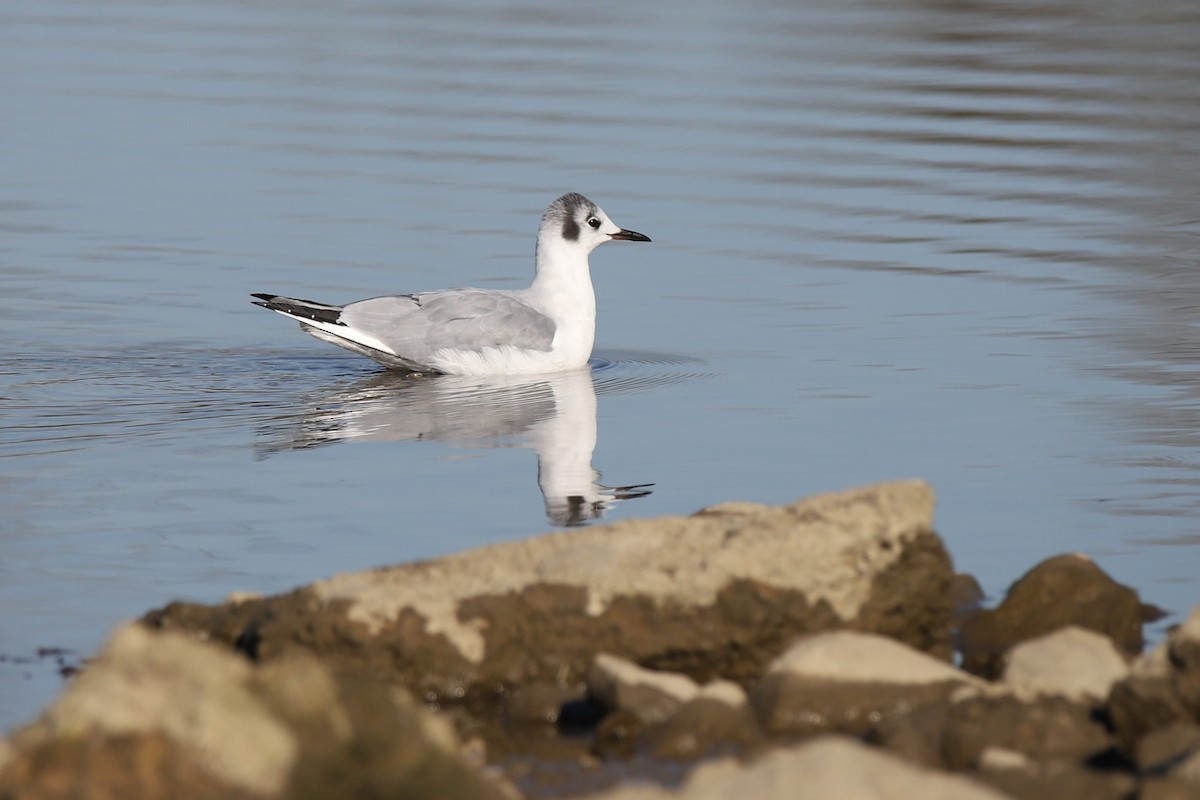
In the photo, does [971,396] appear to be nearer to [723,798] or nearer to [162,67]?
[723,798]

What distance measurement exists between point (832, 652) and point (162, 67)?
1748 centimetres

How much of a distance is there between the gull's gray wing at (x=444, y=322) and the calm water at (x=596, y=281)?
10.3 inches

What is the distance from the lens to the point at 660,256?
13977 millimetres

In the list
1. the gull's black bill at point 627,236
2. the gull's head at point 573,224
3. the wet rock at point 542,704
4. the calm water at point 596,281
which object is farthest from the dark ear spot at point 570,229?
the wet rock at point 542,704

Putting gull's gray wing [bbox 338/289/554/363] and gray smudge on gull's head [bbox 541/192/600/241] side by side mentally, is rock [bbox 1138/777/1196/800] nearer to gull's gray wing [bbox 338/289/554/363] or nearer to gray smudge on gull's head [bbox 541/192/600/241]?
gull's gray wing [bbox 338/289/554/363]

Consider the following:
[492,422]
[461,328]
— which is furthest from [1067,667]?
[461,328]

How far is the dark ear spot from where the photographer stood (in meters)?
11.9

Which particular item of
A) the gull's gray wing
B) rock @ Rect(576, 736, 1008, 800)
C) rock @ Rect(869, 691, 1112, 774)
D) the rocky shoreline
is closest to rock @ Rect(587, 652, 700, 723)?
the rocky shoreline

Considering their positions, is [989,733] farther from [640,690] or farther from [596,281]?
[596,281]

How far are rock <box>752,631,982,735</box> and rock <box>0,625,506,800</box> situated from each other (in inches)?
46.0

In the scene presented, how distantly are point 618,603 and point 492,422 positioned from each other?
4.09m

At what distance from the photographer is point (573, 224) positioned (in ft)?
39.2

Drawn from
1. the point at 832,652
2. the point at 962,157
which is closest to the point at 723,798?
the point at 832,652

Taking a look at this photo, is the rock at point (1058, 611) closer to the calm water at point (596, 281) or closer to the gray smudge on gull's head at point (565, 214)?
the calm water at point (596, 281)
